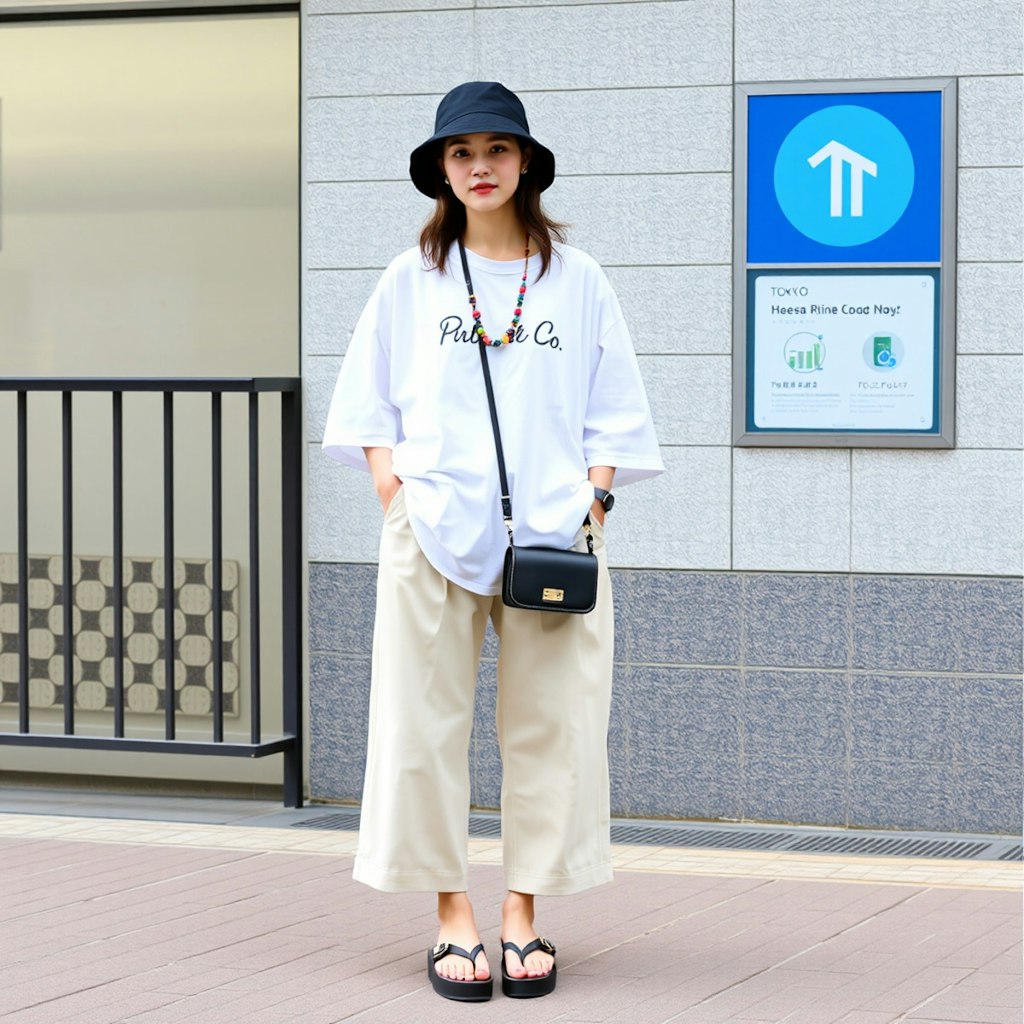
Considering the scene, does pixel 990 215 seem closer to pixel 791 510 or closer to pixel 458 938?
pixel 791 510

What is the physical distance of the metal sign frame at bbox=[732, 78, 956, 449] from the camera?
577 centimetres

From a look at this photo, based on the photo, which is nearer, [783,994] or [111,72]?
[783,994]

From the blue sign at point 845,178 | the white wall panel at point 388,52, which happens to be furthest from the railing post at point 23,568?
the blue sign at point 845,178

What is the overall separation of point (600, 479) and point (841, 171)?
2.27 meters

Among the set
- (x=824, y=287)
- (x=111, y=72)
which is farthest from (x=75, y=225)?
(x=824, y=287)

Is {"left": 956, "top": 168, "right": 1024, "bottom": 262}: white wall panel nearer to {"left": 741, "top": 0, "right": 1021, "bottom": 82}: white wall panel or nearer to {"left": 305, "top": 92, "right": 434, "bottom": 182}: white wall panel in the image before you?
{"left": 741, "top": 0, "right": 1021, "bottom": 82}: white wall panel

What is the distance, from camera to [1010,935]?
4387 mm

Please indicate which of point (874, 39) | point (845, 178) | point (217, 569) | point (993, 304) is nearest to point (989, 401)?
point (993, 304)

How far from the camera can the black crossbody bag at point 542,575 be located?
3812 millimetres

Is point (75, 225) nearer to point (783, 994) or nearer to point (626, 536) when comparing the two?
point (626, 536)

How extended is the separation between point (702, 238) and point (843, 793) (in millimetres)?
1860

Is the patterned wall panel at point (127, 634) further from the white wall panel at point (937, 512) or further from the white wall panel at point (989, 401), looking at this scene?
the white wall panel at point (989, 401)

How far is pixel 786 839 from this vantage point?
18.9 ft

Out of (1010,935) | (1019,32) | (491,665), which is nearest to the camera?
(1010,935)
